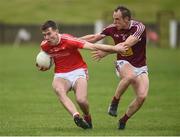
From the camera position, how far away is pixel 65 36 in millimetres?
15641

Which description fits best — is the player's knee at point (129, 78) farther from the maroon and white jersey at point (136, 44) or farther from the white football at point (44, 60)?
the white football at point (44, 60)

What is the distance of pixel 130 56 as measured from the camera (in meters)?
15.9

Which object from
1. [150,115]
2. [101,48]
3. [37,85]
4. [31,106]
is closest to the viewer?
[101,48]

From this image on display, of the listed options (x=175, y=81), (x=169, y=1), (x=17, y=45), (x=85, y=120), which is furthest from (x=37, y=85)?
(x=169, y=1)

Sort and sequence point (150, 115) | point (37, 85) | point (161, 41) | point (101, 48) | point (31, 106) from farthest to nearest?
point (161, 41)
point (37, 85)
point (31, 106)
point (150, 115)
point (101, 48)

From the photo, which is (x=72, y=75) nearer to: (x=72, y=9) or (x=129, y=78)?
(x=129, y=78)

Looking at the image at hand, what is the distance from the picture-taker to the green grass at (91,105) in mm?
15508

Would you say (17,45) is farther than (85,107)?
Yes

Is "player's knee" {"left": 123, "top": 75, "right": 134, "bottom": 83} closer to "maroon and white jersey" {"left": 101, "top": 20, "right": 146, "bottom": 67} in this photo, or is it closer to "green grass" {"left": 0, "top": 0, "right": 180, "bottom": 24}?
"maroon and white jersey" {"left": 101, "top": 20, "right": 146, "bottom": 67}

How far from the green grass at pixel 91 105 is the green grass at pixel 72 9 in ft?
94.3

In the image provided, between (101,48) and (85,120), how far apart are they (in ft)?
4.64

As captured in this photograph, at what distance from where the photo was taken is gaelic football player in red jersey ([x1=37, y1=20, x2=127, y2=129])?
15344mm

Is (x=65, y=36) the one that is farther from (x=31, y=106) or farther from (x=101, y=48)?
(x=31, y=106)

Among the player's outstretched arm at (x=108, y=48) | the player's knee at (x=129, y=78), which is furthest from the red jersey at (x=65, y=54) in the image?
the player's knee at (x=129, y=78)
